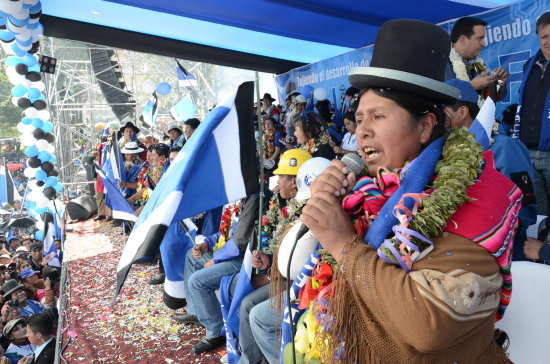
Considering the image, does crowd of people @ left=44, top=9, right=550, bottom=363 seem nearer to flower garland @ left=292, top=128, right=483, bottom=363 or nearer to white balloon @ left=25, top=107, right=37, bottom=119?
flower garland @ left=292, top=128, right=483, bottom=363

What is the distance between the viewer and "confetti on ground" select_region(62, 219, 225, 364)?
352 centimetres

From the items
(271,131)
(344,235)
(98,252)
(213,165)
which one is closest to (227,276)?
(213,165)

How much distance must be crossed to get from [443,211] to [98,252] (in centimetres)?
693

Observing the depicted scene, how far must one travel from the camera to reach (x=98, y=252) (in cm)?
700

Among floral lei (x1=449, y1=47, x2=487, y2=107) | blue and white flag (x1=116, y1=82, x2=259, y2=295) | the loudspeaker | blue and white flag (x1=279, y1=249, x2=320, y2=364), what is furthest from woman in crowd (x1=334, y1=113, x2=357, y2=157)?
the loudspeaker

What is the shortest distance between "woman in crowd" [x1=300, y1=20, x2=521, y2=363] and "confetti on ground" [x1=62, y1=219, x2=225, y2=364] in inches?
104

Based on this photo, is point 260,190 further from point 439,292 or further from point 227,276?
point 439,292

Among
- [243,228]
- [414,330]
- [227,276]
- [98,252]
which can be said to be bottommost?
[98,252]

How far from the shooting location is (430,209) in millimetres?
976

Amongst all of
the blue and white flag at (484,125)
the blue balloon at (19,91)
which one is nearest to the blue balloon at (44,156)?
the blue balloon at (19,91)

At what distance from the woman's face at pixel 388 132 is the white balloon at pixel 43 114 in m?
9.85

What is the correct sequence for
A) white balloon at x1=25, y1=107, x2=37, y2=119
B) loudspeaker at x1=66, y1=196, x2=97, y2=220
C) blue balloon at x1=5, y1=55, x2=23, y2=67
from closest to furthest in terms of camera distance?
1. blue balloon at x1=5, y1=55, x2=23, y2=67
2. white balloon at x1=25, y1=107, x2=37, y2=119
3. loudspeaker at x1=66, y1=196, x2=97, y2=220

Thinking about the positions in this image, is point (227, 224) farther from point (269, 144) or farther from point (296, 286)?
point (269, 144)

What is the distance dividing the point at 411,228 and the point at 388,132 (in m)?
0.28
